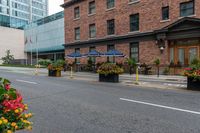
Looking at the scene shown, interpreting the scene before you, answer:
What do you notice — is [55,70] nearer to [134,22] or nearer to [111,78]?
[111,78]

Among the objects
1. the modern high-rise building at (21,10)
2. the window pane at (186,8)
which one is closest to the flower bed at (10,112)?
the window pane at (186,8)

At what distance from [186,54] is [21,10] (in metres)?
94.3

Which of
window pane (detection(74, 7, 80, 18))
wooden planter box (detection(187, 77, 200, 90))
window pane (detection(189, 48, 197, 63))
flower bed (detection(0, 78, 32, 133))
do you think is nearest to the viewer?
flower bed (detection(0, 78, 32, 133))

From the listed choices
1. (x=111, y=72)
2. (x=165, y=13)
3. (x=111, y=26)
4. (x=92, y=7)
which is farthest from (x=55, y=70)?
(x=165, y=13)

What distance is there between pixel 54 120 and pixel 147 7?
2002 cm

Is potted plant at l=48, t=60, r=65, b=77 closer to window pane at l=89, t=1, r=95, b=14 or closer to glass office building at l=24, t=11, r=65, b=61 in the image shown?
window pane at l=89, t=1, r=95, b=14

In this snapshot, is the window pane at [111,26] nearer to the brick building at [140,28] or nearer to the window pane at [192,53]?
the brick building at [140,28]

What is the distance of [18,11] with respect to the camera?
3814 inches

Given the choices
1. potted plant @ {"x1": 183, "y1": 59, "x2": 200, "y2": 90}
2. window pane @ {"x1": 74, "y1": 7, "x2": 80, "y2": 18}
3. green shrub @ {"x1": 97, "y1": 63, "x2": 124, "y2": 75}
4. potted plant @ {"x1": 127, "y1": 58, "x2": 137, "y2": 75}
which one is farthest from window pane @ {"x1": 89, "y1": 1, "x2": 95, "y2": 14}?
potted plant @ {"x1": 183, "y1": 59, "x2": 200, "y2": 90}

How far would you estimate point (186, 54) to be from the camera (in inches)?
811

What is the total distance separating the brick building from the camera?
20.2m

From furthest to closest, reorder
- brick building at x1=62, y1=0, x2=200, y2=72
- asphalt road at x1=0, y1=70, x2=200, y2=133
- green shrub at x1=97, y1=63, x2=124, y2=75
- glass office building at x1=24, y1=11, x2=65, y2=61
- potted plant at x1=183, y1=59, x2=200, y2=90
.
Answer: glass office building at x1=24, y1=11, x2=65, y2=61 < brick building at x1=62, y1=0, x2=200, y2=72 < green shrub at x1=97, y1=63, x2=124, y2=75 < potted plant at x1=183, y1=59, x2=200, y2=90 < asphalt road at x1=0, y1=70, x2=200, y2=133

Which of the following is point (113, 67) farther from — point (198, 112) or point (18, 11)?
point (18, 11)

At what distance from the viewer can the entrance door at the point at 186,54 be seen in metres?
20.0
